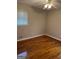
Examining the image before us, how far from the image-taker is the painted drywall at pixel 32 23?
17.9 feet

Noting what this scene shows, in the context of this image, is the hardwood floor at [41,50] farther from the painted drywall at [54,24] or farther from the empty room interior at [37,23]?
the painted drywall at [54,24]

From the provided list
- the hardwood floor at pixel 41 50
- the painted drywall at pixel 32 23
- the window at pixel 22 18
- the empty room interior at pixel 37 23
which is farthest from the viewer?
the painted drywall at pixel 32 23

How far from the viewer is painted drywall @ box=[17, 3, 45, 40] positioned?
5448 millimetres

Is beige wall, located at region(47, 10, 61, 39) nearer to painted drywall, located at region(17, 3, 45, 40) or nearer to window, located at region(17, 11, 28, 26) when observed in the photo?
painted drywall, located at region(17, 3, 45, 40)

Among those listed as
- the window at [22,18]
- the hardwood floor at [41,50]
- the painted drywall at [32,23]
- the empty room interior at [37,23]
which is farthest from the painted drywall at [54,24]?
the window at [22,18]

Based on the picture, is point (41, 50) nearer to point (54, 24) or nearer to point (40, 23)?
point (54, 24)

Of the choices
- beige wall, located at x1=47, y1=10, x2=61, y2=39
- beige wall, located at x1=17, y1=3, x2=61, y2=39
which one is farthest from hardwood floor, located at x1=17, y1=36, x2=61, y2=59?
beige wall, located at x1=47, y1=10, x2=61, y2=39

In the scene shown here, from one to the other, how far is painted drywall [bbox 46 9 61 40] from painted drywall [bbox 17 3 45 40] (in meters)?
0.49

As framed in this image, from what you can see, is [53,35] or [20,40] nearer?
[20,40]

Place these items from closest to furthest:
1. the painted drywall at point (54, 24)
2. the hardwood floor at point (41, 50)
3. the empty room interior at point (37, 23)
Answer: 1. the hardwood floor at point (41, 50)
2. the empty room interior at point (37, 23)
3. the painted drywall at point (54, 24)
